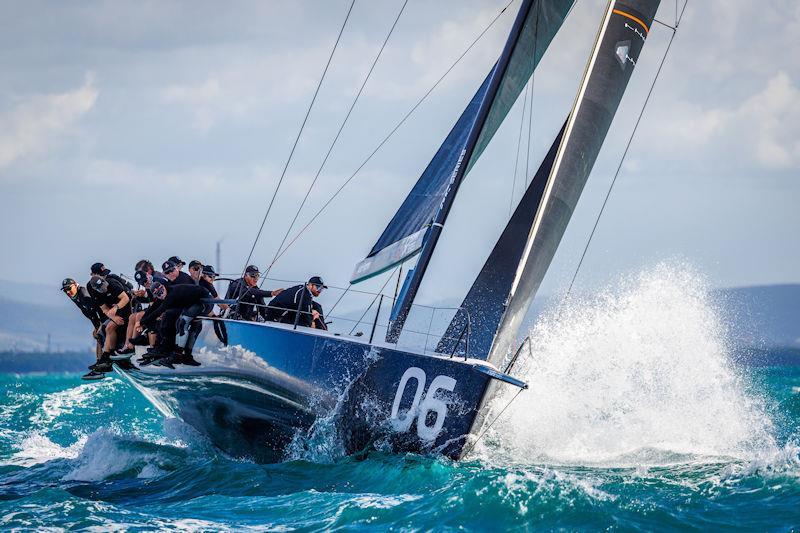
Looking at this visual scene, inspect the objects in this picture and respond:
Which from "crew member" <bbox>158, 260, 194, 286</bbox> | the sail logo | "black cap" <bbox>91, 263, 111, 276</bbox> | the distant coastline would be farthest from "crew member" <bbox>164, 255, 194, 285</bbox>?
the distant coastline

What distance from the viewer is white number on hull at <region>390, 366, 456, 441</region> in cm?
855

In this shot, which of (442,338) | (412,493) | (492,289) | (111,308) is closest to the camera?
(412,493)

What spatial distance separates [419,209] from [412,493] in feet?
9.23

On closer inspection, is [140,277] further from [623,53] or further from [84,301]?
[623,53]

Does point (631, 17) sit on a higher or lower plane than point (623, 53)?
higher

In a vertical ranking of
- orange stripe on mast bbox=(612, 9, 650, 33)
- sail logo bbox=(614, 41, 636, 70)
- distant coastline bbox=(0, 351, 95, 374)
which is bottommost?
distant coastline bbox=(0, 351, 95, 374)

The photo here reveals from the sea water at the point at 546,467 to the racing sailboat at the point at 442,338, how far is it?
299 mm

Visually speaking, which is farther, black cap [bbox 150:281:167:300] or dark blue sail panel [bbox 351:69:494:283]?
black cap [bbox 150:281:167:300]

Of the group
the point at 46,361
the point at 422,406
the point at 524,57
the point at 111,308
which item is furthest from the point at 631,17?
the point at 46,361

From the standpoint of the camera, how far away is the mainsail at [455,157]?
930 centimetres

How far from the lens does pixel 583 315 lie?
37.7 feet

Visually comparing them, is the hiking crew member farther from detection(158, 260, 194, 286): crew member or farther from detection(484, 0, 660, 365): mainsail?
detection(484, 0, 660, 365): mainsail

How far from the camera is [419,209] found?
32.1ft

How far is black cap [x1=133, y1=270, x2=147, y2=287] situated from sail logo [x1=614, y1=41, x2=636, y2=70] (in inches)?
227
